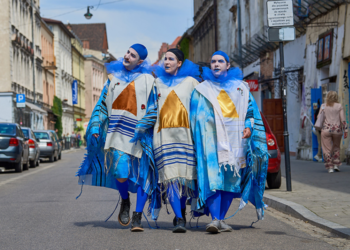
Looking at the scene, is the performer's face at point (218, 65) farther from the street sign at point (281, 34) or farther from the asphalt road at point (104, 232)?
the street sign at point (281, 34)

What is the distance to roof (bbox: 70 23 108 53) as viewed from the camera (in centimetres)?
11106

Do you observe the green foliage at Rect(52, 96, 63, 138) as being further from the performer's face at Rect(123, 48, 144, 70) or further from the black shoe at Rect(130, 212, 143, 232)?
the black shoe at Rect(130, 212, 143, 232)

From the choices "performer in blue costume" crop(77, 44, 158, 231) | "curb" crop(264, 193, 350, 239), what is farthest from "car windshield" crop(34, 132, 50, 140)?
"performer in blue costume" crop(77, 44, 158, 231)

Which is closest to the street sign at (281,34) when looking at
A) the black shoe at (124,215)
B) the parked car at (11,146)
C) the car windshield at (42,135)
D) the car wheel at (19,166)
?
the black shoe at (124,215)

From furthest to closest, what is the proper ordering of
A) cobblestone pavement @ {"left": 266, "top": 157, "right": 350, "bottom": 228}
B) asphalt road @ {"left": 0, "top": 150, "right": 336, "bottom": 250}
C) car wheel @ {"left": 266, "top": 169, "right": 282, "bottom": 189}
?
car wheel @ {"left": 266, "top": 169, "right": 282, "bottom": 189}
cobblestone pavement @ {"left": 266, "top": 157, "right": 350, "bottom": 228}
asphalt road @ {"left": 0, "top": 150, "right": 336, "bottom": 250}

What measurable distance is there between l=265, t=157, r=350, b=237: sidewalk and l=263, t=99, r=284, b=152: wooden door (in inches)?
452

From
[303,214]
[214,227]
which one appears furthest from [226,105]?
[303,214]

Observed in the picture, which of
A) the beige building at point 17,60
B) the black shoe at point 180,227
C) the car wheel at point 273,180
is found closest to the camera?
the black shoe at point 180,227

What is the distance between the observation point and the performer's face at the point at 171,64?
22.1 ft

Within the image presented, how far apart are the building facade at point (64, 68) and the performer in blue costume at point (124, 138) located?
59904mm

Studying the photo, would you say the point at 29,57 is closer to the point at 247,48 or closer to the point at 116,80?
the point at 247,48

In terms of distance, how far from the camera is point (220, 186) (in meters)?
6.51

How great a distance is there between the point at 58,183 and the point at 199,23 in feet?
121

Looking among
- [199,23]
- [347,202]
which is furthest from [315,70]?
[199,23]
